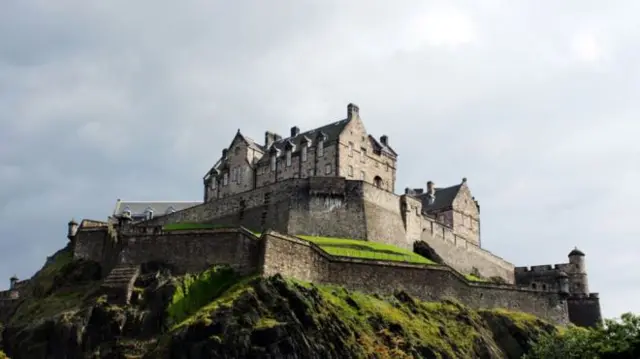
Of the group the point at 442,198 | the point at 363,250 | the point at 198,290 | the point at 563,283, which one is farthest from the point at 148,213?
the point at 563,283

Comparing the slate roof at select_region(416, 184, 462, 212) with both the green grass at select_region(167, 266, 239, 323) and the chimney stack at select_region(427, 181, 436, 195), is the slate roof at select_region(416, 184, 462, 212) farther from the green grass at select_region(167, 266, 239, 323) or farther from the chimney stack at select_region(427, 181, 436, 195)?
the green grass at select_region(167, 266, 239, 323)

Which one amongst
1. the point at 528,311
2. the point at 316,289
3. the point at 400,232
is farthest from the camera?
the point at 400,232

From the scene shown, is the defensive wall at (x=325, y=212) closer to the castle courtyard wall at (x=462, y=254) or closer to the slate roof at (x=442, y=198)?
the castle courtyard wall at (x=462, y=254)

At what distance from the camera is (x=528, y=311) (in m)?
61.8

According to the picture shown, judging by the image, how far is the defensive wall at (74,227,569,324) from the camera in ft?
173

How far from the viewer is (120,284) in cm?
5209

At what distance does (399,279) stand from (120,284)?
17.6 m

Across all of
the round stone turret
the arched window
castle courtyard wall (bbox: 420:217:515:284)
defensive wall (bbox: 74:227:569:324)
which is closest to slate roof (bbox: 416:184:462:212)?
castle courtyard wall (bbox: 420:217:515:284)

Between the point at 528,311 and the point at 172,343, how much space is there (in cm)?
2738

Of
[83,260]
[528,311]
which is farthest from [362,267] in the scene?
[83,260]

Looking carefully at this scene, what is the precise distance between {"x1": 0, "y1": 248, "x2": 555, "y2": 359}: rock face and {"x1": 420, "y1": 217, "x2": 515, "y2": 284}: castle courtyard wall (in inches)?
533

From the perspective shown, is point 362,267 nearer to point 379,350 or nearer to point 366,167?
point 379,350

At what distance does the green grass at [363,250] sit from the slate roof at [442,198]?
1578 cm

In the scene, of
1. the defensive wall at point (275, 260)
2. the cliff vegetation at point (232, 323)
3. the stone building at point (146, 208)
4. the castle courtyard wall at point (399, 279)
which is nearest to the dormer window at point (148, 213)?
the stone building at point (146, 208)
